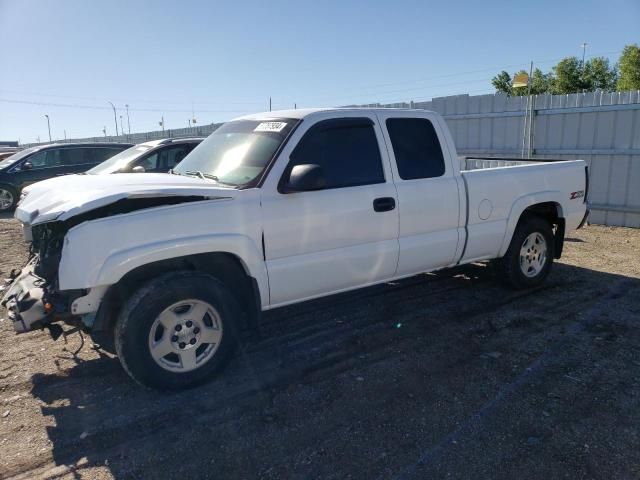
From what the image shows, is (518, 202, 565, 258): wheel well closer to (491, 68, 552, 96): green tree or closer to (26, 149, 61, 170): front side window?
(26, 149, 61, 170): front side window

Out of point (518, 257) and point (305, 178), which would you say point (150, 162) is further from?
point (518, 257)

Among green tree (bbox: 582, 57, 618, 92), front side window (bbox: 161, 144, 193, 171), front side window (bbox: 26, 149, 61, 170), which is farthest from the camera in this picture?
green tree (bbox: 582, 57, 618, 92)

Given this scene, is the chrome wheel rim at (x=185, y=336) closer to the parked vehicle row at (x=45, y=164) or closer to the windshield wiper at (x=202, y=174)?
the windshield wiper at (x=202, y=174)

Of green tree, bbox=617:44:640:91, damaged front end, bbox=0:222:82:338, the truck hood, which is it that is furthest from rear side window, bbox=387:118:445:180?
green tree, bbox=617:44:640:91

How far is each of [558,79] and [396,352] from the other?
4135cm

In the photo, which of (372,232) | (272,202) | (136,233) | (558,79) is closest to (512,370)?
(372,232)

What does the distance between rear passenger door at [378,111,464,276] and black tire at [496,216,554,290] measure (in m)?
0.97

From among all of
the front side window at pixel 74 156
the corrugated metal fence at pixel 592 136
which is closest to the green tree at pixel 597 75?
the corrugated metal fence at pixel 592 136

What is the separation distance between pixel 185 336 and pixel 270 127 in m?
1.87

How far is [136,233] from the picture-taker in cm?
337

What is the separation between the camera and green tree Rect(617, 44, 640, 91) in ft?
102

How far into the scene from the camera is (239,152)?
14.0ft

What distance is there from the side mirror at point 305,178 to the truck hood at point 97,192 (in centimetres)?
46

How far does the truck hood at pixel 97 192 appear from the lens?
3291 millimetres
